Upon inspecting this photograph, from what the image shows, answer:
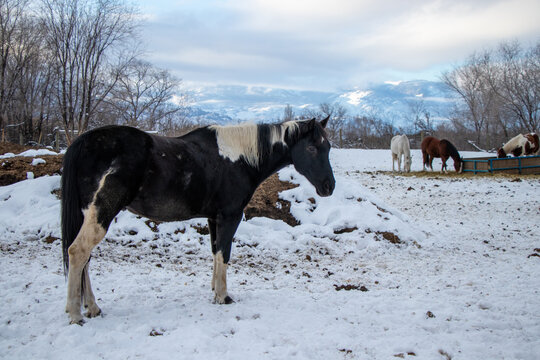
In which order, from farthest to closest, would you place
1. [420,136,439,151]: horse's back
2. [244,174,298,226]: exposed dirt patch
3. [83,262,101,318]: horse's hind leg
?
[420,136,439,151]: horse's back < [244,174,298,226]: exposed dirt patch < [83,262,101,318]: horse's hind leg

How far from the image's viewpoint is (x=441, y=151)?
16.4 meters

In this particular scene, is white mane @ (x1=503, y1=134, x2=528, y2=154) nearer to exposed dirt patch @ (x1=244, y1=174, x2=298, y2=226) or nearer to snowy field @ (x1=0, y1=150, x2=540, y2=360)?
snowy field @ (x1=0, y1=150, x2=540, y2=360)

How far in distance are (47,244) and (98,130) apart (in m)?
3.13

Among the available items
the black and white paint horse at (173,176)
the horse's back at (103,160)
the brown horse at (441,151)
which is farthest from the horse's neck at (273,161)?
the brown horse at (441,151)

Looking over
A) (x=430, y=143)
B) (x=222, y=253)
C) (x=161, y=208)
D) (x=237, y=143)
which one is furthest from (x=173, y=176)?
(x=430, y=143)

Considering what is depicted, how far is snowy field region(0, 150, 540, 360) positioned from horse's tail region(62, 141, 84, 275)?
0.76 metres

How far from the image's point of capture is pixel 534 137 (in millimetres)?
18297

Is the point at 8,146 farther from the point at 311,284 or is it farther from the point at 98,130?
the point at 311,284

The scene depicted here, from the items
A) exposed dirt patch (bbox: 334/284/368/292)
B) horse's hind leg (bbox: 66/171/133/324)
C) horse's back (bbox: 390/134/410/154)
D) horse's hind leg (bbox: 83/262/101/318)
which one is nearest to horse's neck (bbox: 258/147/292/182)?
horse's hind leg (bbox: 66/171/133/324)

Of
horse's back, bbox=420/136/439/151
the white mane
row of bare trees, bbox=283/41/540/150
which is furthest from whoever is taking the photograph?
row of bare trees, bbox=283/41/540/150

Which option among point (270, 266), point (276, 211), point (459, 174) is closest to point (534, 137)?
point (459, 174)

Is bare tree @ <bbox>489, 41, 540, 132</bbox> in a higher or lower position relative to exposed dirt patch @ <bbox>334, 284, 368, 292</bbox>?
higher

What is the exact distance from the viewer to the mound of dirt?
677 cm

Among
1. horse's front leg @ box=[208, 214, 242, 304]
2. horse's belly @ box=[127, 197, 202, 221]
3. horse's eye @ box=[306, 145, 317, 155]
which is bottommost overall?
horse's front leg @ box=[208, 214, 242, 304]
